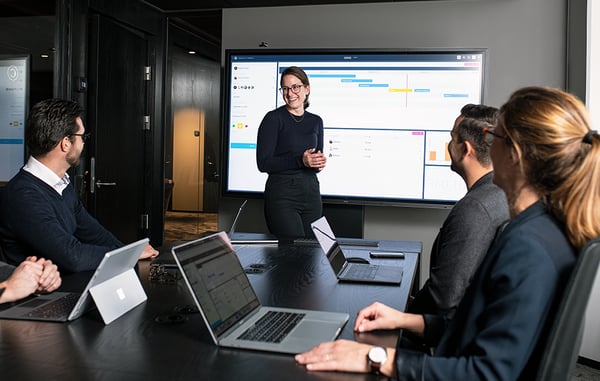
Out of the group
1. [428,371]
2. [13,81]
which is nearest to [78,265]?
[428,371]

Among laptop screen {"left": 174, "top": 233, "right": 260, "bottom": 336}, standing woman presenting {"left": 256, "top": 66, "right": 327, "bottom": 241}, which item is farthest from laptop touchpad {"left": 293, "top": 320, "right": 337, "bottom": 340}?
standing woman presenting {"left": 256, "top": 66, "right": 327, "bottom": 241}

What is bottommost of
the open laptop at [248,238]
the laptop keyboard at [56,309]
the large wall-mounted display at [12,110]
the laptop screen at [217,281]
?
the laptop keyboard at [56,309]

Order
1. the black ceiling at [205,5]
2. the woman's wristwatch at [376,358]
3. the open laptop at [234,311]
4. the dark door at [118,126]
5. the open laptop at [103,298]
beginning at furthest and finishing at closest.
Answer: the black ceiling at [205,5] < the dark door at [118,126] < the open laptop at [103,298] < the open laptop at [234,311] < the woman's wristwatch at [376,358]

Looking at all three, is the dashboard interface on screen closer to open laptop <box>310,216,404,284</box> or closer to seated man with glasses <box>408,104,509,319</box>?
open laptop <box>310,216,404,284</box>

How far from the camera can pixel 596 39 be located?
334 centimetres

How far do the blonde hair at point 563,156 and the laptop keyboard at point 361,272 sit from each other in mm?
1003

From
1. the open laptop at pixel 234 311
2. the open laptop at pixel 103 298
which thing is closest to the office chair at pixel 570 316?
the open laptop at pixel 234 311

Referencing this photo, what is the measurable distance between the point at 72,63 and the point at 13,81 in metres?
0.54

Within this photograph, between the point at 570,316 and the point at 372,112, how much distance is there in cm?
361

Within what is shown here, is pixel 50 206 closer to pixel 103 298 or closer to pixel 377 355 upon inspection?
pixel 103 298

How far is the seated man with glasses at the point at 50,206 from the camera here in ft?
6.81

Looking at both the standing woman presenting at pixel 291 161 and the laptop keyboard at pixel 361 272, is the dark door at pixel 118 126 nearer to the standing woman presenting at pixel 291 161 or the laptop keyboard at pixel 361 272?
the standing woman presenting at pixel 291 161

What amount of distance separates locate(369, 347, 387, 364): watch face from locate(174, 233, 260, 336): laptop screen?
0.35 metres

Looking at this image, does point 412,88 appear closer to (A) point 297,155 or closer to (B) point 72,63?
(A) point 297,155
